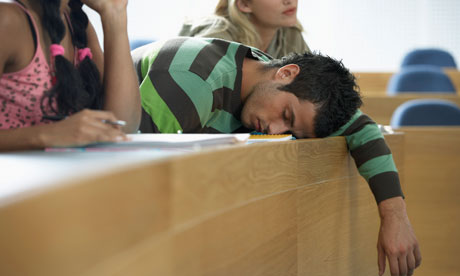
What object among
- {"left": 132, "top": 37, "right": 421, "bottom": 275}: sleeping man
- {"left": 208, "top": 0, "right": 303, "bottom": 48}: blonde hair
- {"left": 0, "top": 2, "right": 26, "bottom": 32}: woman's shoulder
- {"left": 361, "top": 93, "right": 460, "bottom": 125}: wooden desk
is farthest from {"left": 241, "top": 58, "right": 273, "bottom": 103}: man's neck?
{"left": 361, "top": 93, "right": 460, "bottom": 125}: wooden desk

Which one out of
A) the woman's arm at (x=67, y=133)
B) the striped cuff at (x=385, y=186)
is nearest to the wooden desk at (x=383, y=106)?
the striped cuff at (x=385, y=186)

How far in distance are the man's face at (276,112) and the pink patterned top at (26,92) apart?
60 centimetres

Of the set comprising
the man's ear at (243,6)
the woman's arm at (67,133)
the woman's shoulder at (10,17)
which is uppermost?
the woman's shoulder at (10,17)

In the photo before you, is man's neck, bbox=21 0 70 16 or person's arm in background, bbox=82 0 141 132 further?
person's arm in background, bbox=82 0 141 132

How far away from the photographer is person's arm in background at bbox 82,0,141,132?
113 cm

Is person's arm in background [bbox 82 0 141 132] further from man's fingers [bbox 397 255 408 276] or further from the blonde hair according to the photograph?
the blonde hair

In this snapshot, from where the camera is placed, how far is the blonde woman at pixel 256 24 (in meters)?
2.16

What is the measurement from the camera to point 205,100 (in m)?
1.43

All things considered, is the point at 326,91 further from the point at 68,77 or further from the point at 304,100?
the point at 68,77

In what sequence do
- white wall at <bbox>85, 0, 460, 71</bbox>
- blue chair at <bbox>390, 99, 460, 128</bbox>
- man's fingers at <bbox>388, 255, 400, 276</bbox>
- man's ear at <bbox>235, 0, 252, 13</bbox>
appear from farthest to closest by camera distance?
white wall at <bbox>85, 0, 460, 71</bbox> < blue chair at <bbox>390, 99, 460, 128</bbox> < man's ear at <bbox>235, 0, 252, 13</bbox> < man's fingers at <bbox>388, 255, 400, 276</bbox>

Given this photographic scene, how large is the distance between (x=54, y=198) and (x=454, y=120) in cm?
235

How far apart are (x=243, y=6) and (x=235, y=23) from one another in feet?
0.32

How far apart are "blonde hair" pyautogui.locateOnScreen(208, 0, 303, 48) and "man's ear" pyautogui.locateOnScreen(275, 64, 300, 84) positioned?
0.66m

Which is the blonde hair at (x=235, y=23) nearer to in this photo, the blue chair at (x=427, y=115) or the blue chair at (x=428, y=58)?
the blue chair at (x=427, y=115)
